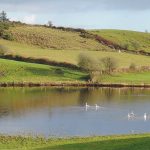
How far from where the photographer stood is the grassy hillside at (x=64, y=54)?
139250 mm

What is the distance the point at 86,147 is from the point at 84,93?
61338 millimetres

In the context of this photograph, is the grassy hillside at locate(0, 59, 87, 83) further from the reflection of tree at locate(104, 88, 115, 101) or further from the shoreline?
the reflection of tree at locate(104, 88, 115, 101)

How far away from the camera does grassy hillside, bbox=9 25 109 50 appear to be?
162 m

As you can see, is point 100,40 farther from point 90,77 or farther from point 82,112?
point 82,112

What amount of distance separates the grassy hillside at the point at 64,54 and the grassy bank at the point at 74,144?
270 feet

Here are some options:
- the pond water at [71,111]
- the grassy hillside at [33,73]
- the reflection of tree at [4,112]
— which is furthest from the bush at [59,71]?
the reflection of tree at [4,112]

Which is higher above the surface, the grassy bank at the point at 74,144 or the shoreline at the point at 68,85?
the grassy bank at the point at 74,144

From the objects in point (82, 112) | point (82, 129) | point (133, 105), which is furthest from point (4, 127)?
point (133, 105)

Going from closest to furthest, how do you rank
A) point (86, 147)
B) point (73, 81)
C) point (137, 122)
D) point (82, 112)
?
point (86, 147) < point (137, 122) < point (82, 112) < point (73, 81)

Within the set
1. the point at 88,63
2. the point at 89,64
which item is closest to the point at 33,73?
the point at 88,63

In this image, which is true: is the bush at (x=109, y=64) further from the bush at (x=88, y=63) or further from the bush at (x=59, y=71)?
the bush at (x=59, y=71)

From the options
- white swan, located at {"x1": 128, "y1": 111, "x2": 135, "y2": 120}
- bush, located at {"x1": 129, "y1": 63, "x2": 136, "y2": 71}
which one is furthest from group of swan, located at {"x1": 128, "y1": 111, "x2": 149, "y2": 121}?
bush, located at {"x1": 129, "y1": 63, "x2": 136, "y2": 71}

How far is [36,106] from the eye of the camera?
3430 inches

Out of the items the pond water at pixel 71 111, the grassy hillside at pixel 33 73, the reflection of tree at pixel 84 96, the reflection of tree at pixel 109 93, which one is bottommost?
the reflection of tree at pixel 109 93
